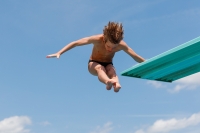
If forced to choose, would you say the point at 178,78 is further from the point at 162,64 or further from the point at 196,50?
the point at 196,50

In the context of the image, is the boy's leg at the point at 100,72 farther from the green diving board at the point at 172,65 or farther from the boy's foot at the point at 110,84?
the green diving board at the point at 172,65

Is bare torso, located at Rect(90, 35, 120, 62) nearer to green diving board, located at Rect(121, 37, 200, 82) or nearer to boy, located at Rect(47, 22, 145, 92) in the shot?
boy, located at Rect(47, 22, 145, 92)

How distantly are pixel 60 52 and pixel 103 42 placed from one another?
1.10 metres

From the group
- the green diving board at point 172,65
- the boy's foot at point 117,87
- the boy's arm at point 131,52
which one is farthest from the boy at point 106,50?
the green diving board at point 172,65

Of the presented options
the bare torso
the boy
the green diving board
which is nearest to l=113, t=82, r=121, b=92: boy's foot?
the boy

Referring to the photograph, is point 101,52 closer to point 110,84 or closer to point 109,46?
point 109,46

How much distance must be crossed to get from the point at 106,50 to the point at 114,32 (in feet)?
2.59

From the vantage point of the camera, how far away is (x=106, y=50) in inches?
368

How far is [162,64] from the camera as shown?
9.41 meters

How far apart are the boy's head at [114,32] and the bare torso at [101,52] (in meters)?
0.47

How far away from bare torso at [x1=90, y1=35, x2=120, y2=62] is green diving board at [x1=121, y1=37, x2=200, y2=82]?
21.3 inches

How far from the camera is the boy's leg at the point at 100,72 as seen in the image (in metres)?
8.20

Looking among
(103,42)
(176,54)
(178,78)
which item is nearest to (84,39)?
(103,42)

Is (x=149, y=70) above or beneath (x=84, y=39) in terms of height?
beneath
